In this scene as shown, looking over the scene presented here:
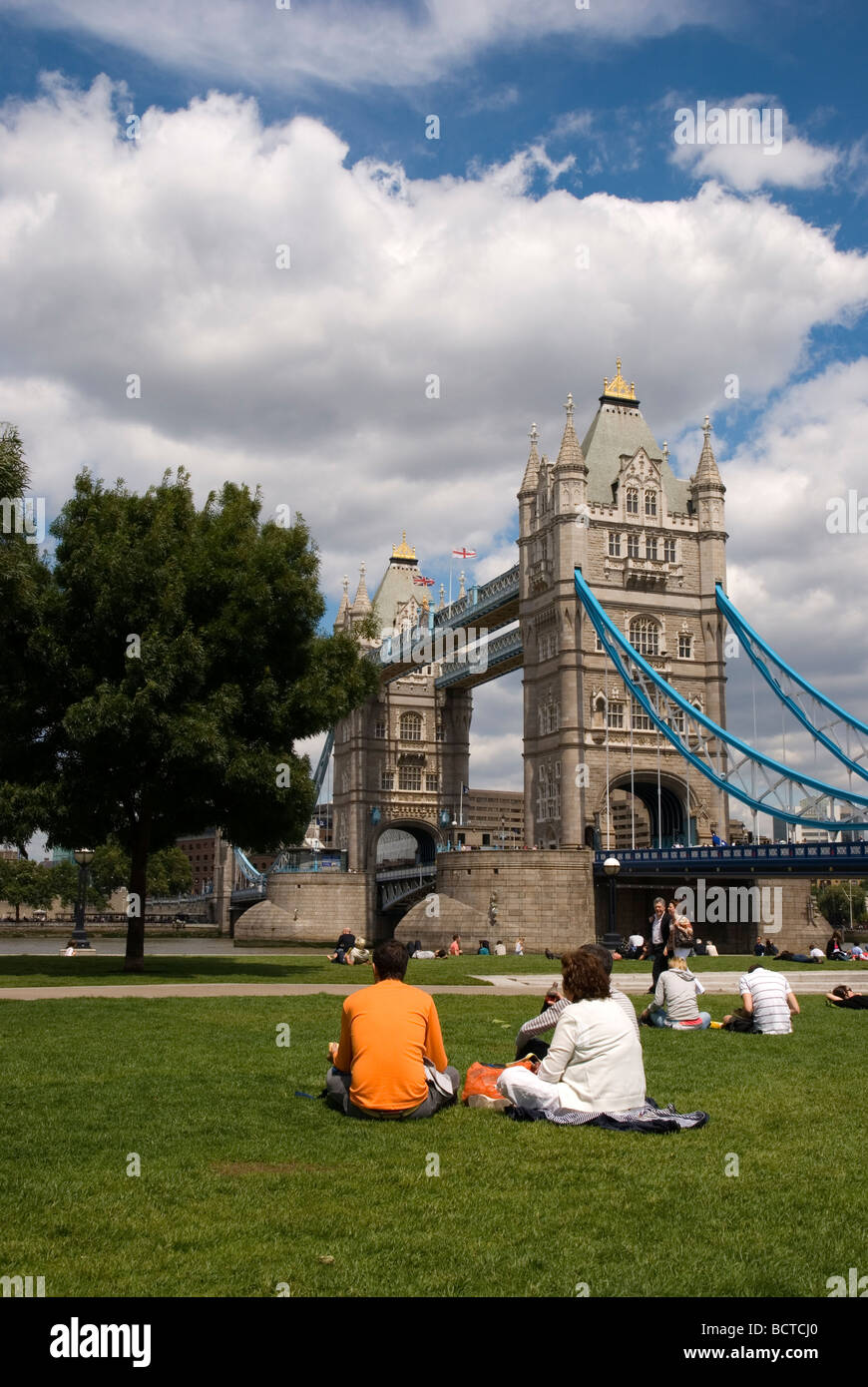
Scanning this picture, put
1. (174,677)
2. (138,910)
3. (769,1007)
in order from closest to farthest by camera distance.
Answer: (769,1007) < (174,677) < (138,910)

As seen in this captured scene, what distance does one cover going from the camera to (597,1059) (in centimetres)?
725

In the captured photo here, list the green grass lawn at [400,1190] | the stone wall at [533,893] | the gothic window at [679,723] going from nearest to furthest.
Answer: the green grass lawn at [400,1190], the stone wall at [533,893], the gothic window at [679,723]

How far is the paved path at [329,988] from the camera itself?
17438mm

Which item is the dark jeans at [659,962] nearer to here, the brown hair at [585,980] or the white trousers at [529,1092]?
the white trousers at [529,1092]

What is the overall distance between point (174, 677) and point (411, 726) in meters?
62.7

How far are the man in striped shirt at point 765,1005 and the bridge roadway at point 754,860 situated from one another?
95.3ft

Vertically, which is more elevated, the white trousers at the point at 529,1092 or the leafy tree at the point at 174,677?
the leafy tree at the point at 174,677

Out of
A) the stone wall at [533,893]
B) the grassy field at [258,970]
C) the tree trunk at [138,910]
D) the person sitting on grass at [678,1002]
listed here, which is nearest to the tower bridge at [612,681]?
the stone wall at [533,893]

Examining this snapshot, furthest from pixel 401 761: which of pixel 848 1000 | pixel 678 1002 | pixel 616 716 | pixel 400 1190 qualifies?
pixel 400 1190

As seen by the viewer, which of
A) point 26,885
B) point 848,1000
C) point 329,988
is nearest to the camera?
point 848,1000

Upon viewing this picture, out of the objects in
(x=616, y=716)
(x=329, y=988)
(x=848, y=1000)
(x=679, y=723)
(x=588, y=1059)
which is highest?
(x=616, y=716)

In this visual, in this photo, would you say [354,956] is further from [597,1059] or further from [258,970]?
[597,1059]
